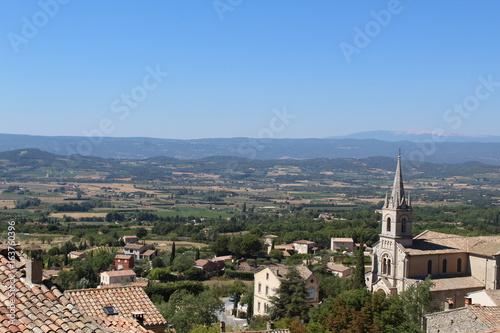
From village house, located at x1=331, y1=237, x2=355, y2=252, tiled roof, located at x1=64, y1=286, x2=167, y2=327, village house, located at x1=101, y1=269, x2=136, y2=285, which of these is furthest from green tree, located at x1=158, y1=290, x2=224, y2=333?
village house, located at x1=331, y1=237, x2=355, y2=252

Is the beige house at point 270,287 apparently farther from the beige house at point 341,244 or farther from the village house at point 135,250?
the beige house at point 341,244

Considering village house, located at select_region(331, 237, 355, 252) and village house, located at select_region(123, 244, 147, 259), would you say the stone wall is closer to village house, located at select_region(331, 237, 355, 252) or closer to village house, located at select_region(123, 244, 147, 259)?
village house, located at select_region(123, 244, 147, 259)

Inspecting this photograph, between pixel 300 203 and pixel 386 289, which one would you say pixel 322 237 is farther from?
pixel 300 203

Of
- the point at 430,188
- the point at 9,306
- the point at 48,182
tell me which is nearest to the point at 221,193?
the point at 48,182

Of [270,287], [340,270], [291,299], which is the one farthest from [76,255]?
[291,299]

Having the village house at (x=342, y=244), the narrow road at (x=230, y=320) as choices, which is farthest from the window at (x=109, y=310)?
the village house at (x=342, y=244)
